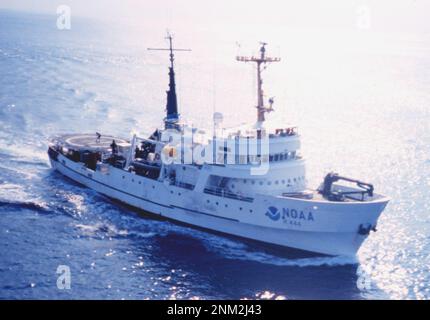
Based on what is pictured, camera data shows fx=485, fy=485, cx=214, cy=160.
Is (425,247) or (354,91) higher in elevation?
(354,91)

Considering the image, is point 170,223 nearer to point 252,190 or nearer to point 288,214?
point 252,190

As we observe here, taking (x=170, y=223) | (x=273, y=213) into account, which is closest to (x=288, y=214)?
(x=273, y=213)

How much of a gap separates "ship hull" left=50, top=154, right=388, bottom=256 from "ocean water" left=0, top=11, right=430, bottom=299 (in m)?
0.82

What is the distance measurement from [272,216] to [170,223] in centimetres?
800

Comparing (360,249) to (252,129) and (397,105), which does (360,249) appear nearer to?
(252,129)

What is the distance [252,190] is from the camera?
3059cm

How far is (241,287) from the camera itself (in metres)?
25.9

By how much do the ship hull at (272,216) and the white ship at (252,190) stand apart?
2.2 inches

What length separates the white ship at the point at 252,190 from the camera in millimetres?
28438

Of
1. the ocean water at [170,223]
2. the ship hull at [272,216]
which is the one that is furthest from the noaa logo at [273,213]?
the ocean water at [170,223]

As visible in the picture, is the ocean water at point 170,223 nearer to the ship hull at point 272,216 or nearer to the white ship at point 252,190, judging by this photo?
the ship hull at point 272,216

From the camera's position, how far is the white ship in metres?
28.4
